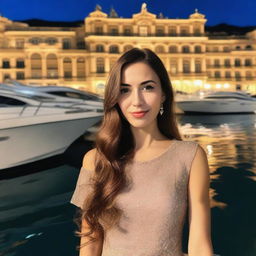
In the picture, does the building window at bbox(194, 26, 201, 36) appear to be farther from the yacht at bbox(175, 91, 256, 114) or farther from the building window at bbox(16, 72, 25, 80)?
the yacht at bbox(175, 91, 256, 114)

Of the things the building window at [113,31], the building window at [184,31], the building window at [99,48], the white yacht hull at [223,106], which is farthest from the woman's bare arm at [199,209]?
the building window at [184,31]

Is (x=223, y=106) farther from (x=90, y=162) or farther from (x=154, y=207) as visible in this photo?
(x=154, y=207)

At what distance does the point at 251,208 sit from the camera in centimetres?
652

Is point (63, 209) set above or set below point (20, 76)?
below

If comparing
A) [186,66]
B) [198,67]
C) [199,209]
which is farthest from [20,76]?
[199,209]

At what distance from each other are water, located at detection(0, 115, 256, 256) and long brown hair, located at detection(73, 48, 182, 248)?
3005 millimetres

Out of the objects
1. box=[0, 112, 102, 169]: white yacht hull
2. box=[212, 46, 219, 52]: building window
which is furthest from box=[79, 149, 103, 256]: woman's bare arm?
box=[212, 46, 219, 52]: building window

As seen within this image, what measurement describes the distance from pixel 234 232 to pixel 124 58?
13.5 feet

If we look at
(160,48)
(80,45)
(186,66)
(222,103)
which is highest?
(80,45)

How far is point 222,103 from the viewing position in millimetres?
35500

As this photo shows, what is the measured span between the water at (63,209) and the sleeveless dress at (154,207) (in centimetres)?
306

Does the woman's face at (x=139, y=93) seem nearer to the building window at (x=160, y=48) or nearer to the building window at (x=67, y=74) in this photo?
the building window at (x=67, y=74)

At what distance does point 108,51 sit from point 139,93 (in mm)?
66707

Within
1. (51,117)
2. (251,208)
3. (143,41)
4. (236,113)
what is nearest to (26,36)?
(143,41)
